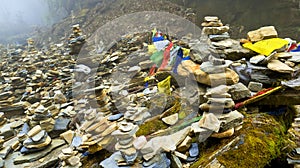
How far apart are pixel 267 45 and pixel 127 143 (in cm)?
271

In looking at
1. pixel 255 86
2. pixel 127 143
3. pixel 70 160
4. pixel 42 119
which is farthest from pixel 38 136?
pixel 255 86

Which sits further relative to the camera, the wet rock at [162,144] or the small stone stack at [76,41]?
the small stone stack at [76,41]

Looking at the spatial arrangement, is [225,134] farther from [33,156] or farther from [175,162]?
[33,156]

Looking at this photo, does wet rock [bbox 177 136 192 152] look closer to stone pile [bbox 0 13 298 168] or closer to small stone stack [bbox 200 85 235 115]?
stone pile [bbox 0 13 298 168]

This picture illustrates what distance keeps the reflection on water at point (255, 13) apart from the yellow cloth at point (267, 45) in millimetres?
7277

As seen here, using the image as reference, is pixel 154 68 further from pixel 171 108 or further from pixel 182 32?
pixel 182 32

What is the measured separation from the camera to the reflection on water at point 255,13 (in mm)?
10703

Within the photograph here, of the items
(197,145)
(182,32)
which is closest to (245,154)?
(197,145)

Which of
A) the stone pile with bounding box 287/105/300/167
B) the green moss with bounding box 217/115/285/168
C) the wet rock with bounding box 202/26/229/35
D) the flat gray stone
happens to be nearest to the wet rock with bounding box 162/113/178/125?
the green moss with bounding box 217/115/285/168

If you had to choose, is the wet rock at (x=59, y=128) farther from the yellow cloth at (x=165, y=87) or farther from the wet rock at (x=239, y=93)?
the wet rock at (x=239, y=93)

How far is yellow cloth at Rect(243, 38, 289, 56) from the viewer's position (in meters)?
3.57

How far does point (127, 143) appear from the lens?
2457 millimetres

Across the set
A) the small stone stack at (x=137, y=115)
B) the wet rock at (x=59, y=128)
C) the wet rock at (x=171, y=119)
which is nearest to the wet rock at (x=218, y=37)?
the wet rock at (x=171, y=119)

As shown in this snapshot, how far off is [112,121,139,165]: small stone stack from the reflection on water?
387 inches
